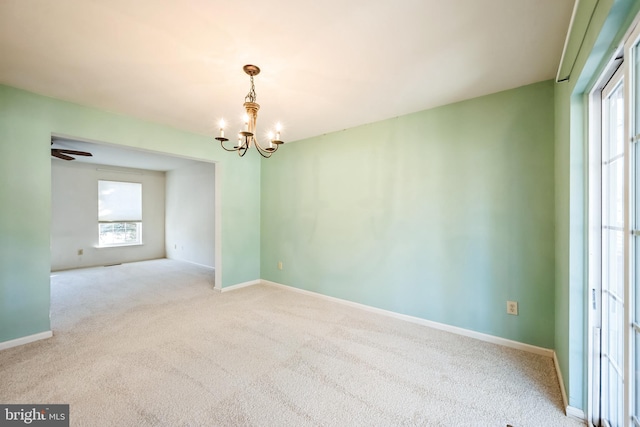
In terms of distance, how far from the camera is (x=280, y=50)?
1922mm

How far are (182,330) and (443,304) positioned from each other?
283 centimetres

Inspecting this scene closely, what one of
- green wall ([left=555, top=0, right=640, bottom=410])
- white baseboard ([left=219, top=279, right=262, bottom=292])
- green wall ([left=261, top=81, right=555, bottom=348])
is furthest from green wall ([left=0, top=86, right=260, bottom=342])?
green wall ([left=555, top=0, right=640, bottom=410])

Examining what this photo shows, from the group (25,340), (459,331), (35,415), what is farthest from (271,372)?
(25,340)

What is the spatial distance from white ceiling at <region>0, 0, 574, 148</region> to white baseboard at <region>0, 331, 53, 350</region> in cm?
239

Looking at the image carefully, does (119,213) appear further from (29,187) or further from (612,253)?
(612,253)

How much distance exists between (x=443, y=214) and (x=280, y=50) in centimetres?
222

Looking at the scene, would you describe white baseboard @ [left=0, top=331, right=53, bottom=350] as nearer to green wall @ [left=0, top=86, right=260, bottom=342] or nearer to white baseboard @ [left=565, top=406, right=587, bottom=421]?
green wall @ [left=0, top=86, right=260, bottom=342]

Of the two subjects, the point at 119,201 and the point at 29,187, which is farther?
the point at 119,201

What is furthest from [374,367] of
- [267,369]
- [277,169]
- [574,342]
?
[277,169]

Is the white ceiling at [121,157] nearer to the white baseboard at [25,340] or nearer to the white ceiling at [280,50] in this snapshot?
the white ceiling at [280,50]

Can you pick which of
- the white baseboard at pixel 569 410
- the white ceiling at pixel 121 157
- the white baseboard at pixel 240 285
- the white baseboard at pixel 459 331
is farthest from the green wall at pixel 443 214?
the white ceiling at pixel 121 157

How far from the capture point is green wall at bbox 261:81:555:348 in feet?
7.94

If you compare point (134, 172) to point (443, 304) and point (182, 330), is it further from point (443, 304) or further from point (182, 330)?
point (443, 304)

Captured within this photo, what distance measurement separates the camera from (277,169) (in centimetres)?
457
